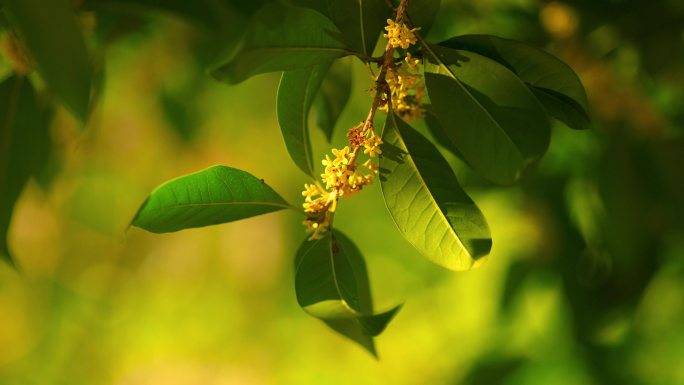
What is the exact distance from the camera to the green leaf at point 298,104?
0.61m

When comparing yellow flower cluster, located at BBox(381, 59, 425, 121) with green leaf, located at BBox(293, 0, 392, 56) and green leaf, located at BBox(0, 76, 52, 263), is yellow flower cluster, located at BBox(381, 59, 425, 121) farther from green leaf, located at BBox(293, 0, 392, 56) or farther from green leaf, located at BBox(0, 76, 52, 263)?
green leaf, located at BBox(0, 76, 52, 263)

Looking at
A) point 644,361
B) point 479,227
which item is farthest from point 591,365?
point 479,227

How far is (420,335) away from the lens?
63.4 inches

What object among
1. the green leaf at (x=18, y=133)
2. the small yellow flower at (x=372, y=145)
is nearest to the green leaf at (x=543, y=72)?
the small yellow flower at (x=372, y=145)

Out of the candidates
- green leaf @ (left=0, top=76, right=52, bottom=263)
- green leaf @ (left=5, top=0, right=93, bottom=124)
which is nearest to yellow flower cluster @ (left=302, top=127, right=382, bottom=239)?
green leaf @ (left=5, top=0, right=93, bottom=124)

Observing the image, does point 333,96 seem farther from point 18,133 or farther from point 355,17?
point 18,133

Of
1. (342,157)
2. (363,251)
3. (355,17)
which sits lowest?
(363,251)

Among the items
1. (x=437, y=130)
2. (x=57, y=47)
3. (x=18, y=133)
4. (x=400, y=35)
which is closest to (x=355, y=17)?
(x=400, y=35)

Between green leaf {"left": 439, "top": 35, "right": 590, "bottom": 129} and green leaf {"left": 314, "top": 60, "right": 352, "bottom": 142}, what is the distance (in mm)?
215

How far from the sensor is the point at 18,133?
0.75 metres

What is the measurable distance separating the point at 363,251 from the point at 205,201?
114cm

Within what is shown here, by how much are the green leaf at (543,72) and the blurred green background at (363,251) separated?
0.55m

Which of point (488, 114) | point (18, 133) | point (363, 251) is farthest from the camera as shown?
point (363, 251)

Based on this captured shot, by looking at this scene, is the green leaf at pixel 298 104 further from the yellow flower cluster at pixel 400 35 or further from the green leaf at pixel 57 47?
the green leaf at pixel 57 47
